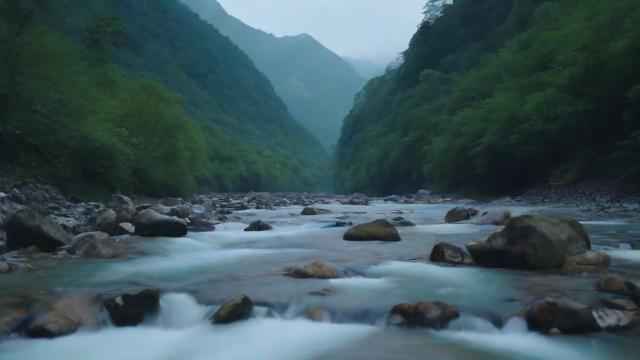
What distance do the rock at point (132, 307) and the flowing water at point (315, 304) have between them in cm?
13

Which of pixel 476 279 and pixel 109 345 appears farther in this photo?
pixel 476 279

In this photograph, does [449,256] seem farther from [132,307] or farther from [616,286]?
[132,307]

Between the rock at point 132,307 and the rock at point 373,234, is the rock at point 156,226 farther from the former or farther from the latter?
the rock at point 132,307

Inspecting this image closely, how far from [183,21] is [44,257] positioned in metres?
153

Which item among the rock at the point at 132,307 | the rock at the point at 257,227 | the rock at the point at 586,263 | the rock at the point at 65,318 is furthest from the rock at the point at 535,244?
the rock at the point at 257,227

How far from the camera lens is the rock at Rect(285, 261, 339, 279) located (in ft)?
27.0

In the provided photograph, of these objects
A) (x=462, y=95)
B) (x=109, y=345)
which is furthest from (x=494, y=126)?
(x=109, y=345)

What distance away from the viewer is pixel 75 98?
71.3 feet

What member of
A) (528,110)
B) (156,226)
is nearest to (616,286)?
(156,226)

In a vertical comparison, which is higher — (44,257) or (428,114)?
(428,114)

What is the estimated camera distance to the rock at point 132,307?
249 inches

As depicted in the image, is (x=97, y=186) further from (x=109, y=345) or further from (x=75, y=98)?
(x=109, y=345)

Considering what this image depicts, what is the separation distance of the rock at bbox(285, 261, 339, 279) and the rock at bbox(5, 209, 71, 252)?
488 cm

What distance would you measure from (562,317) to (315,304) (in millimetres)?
2665
